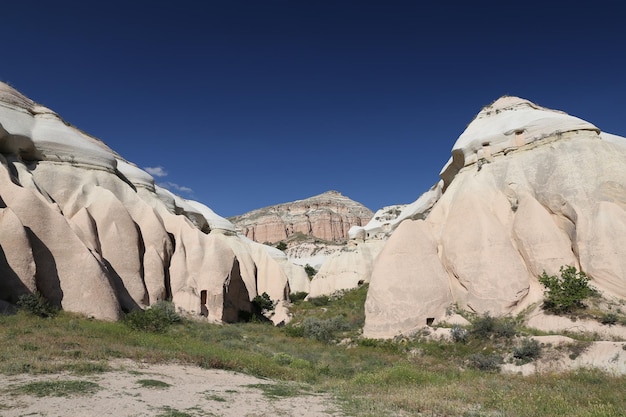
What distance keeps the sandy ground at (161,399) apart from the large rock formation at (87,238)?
936 cm

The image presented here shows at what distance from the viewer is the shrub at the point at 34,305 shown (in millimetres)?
14062

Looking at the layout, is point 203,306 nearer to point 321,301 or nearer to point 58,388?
point 321,301

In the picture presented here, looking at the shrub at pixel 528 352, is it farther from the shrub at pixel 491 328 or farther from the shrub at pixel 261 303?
the shrub at pixel 261 303

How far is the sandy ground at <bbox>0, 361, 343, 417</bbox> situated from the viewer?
5.70 metres

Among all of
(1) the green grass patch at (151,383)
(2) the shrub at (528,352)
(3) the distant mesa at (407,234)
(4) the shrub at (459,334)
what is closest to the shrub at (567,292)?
(3) the distant mesa at (407,234)

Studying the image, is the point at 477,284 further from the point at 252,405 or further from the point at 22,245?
the point at 22,245

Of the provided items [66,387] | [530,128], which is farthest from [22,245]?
[530,128]

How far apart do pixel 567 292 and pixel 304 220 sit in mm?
111546

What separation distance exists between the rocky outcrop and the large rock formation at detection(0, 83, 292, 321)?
8868 centimetres

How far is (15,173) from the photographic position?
822 inches

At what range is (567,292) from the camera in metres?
15.7

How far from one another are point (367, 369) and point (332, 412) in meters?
6.49

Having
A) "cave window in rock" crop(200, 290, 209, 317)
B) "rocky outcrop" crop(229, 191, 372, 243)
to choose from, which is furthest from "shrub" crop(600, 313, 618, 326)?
"rocky outcrop" crop(229, 191, 372, 243)

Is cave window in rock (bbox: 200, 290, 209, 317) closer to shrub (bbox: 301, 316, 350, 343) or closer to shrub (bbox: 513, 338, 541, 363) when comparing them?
shrub (bbox: 301, 316, 350, 343)
